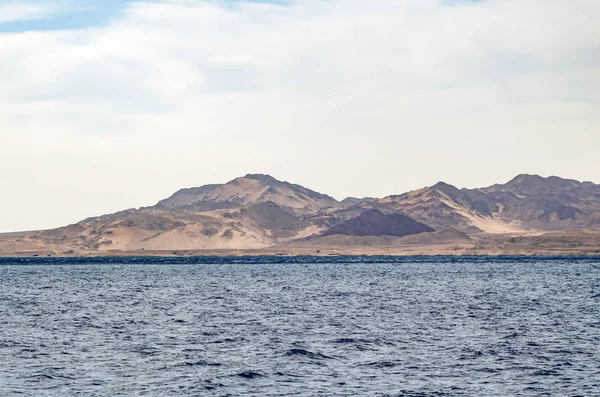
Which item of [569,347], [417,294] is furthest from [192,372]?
[417,294]

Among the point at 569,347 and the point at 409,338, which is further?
the point at 409,338

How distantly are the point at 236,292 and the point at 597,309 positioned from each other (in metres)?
58.1

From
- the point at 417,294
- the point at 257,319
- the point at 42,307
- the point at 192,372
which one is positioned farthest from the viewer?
the point at 417,294

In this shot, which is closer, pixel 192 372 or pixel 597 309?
pixel 192 372

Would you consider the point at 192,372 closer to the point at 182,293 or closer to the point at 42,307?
the point at 42,307

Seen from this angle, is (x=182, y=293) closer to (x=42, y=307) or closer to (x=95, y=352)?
(x=42, y=307)

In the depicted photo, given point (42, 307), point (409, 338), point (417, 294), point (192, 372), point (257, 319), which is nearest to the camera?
point (192, 372)

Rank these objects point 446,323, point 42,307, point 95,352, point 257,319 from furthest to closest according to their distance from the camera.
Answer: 1. point 42,307
2. point 257,319
3. point 446,323
4. point 95,352

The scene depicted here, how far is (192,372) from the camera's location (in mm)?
51562

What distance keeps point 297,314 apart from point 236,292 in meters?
43.9

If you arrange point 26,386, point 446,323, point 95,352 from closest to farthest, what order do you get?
point 26,386, point 95,352, point 446,323

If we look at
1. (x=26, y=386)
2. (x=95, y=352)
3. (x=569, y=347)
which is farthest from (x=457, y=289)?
(x=26, y=386)

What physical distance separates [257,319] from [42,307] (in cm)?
3294

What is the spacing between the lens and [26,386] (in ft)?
155
